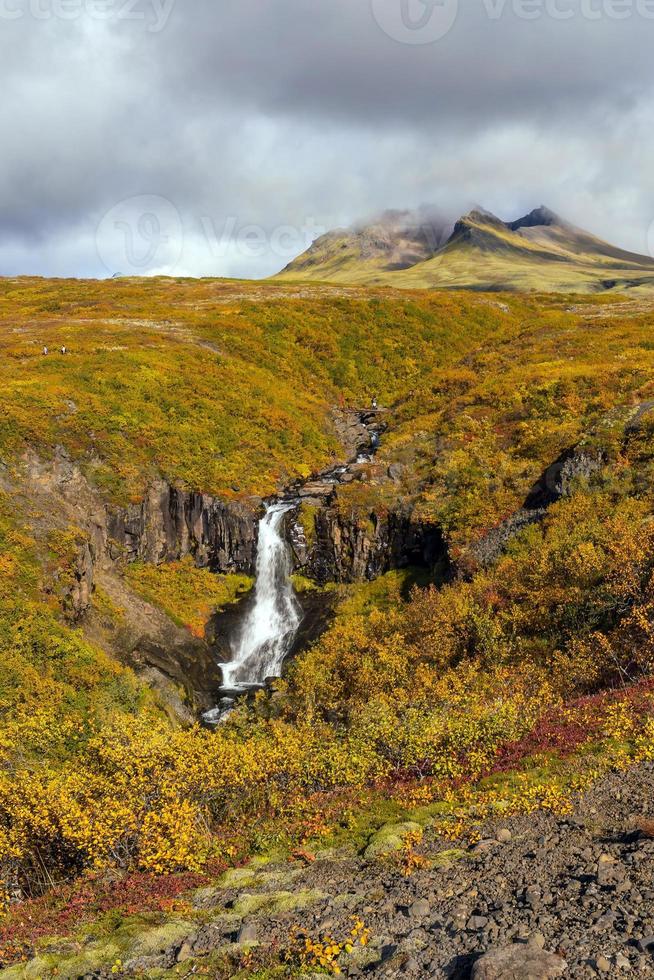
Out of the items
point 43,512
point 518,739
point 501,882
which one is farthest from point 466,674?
point 43,512

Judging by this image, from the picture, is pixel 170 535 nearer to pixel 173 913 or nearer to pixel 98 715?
pixel 98 715

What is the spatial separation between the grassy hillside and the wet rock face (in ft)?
6.12

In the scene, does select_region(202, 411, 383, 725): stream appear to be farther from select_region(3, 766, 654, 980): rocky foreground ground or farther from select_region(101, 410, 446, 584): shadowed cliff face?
select_region(3, 766, 654, 980): rocky foreground ground

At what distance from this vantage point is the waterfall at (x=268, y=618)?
4288cm

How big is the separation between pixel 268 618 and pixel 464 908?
35577mm

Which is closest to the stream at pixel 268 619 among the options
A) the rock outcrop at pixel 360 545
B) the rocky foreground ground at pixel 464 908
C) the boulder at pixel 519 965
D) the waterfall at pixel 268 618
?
the waterfall at pixel 268 618

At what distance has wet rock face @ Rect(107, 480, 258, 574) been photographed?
50.5 m

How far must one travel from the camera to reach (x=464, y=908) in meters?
12.5

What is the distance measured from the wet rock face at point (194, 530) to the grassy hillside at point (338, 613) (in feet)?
6.12

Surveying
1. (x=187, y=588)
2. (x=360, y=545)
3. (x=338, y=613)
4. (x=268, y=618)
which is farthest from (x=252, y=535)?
(x=338, y=613)

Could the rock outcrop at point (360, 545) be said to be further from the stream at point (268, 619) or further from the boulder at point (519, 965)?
the boulder at point (519, 965)

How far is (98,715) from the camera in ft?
99.0

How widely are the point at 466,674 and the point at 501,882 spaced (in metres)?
13.2

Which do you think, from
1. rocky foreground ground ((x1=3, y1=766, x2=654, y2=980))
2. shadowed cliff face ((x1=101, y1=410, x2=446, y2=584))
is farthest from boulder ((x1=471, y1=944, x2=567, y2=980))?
shadowed cliff face ((x1=101, y1=410, x2=446, y2=584))
